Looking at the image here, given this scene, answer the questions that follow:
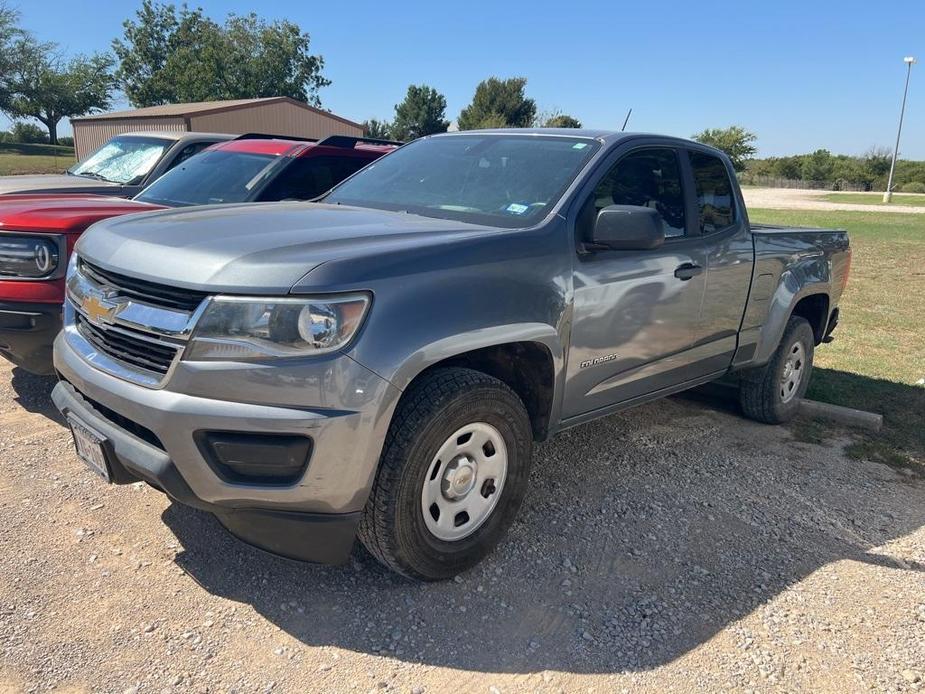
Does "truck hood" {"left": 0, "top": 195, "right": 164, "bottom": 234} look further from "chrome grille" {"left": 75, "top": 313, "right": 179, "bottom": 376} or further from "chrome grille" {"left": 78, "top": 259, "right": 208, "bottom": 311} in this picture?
"chrome grille" {"left": 75, "top": 313, "right": 179, "bottom": 376}

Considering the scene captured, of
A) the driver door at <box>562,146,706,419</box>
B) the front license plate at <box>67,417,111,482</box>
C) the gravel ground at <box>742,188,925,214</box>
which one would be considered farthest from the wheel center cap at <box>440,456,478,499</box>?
the gravel ground at <box>742,188,925,214</box>

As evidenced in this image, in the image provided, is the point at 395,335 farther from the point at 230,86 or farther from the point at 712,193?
the point at 230,86

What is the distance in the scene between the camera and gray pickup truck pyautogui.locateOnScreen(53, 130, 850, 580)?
2432 millimetres

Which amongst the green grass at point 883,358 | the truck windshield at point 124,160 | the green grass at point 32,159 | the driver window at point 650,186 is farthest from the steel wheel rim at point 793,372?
the green grass at point 32,159

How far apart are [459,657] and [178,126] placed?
30.1 meters

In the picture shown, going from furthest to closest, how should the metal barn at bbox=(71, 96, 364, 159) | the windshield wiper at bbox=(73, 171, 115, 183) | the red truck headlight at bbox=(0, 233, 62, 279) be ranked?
the metal barn at bbox=(71, 96, 364, 159)
the windshield wiper at bbox=(73, 171, 115, 183)
the red truck headlight at bbox=(0, 233, 62, 279)

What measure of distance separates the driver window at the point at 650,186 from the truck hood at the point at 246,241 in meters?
0.89

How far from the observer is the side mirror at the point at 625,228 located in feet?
10.6

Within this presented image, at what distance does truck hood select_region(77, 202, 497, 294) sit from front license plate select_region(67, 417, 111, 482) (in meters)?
0.61

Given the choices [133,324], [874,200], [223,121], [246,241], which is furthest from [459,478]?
[874,200]

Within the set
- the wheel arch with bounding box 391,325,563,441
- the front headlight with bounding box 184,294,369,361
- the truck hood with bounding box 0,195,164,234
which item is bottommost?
the wheel arch with bounding box 391,325,563,441

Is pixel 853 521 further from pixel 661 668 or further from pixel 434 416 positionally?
pixel 434 416

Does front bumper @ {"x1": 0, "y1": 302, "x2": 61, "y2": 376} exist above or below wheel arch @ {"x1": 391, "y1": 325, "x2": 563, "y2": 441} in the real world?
below

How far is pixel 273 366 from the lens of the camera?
2.39m
